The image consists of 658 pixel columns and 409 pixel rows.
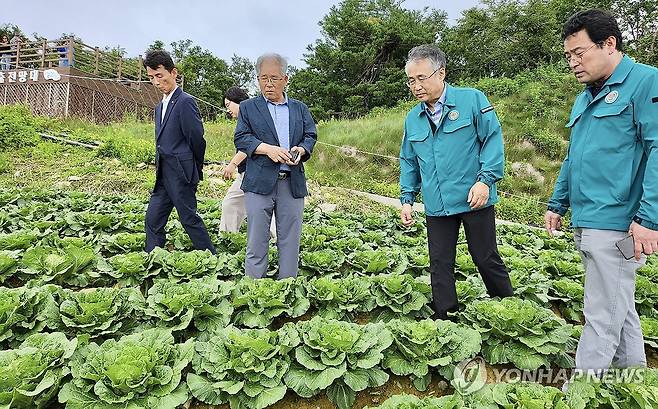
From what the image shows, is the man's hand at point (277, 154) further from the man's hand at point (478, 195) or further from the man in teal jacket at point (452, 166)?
the man's hand at point (478, 195)

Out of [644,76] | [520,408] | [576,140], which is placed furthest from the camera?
[576,140]

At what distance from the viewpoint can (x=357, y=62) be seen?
2119 centimetres

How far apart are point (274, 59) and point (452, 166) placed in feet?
4.20

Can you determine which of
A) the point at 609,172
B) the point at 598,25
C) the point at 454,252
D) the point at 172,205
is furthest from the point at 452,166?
the point at 172,205

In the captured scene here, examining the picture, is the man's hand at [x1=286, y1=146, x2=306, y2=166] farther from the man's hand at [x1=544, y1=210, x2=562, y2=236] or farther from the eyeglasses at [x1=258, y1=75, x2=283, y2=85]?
the man's hand at [x1=544, y1=210, x2=562, y2=236]

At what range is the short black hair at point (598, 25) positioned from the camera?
5.60 feet

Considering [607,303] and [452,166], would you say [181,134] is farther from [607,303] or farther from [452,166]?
[607,303]

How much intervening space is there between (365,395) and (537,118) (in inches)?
590

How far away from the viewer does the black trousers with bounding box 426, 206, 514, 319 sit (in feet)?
7.74

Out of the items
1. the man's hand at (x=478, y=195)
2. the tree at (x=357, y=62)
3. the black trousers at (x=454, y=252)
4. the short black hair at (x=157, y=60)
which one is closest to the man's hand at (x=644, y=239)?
the man's hand at (x=478, y=195)

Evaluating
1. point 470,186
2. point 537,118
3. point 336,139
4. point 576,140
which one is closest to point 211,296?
point 470,186

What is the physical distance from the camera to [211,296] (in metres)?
2.36

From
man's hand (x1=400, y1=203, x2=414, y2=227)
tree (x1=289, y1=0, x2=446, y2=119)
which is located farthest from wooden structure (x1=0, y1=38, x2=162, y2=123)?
man's hand (x1=400, y1=203, x2=414, y2=227)

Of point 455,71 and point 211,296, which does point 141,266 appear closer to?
point 211,296
